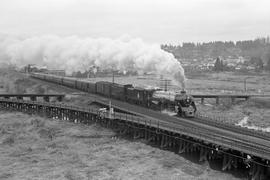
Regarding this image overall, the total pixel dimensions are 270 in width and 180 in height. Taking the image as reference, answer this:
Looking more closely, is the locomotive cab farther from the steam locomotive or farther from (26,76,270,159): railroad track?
(26,76,270,159): railroad track

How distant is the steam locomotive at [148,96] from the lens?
45344 mm

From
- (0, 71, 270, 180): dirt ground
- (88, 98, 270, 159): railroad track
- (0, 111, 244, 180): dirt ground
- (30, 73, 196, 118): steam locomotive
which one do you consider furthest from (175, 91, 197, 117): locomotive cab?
(0, 111, 244, 180): dirt ground

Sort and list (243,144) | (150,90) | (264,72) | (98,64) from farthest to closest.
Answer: (264,72), (98,64), (150,90), (243,144)

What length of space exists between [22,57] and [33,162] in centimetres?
6766

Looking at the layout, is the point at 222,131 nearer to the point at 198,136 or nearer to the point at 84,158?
the point at 198,136

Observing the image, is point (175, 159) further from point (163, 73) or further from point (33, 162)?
point (163, 73)

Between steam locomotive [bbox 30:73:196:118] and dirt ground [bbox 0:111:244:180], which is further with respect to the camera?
steam locomotive [bbox 30:73:196:118]

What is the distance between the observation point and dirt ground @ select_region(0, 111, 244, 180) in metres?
30.3

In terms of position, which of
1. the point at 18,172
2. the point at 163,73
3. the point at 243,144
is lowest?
the point at 18,172

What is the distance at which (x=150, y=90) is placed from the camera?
5131cm

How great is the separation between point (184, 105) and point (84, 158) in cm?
1535

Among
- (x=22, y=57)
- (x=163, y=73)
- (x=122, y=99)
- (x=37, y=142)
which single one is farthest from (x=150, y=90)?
(x=22, y=57)

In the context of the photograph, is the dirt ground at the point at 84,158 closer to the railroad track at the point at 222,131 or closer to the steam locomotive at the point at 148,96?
the railroad track at the point at 222,131

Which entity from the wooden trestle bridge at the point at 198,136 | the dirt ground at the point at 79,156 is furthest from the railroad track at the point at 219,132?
the dirt ground at the point at 79,156
